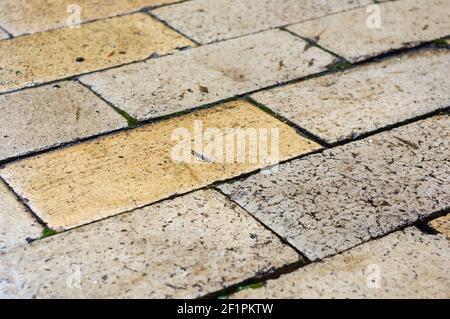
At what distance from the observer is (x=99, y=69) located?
11.2 feet

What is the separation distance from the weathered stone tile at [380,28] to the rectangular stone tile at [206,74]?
0.13 m

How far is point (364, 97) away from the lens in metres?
3.20

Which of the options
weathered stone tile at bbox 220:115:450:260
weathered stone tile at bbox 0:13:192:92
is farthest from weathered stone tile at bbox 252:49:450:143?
weathered stone tile at bbox 0:13:192:92

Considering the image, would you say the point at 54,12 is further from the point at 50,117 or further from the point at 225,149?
the point at 225,149

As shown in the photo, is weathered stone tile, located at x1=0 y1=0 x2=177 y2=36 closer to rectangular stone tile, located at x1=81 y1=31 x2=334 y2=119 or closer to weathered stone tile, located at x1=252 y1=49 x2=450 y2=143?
rectangular stone tile, located at x1=81 y1=31 x2=334 y2=119

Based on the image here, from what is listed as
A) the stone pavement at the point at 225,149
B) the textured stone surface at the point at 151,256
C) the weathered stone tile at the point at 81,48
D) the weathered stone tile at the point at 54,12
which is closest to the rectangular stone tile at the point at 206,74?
the stone pavement at the point at 225,149

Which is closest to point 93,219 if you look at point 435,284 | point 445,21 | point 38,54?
point 435,284

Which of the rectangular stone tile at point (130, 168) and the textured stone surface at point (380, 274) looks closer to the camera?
the textured stone surface at point (380, 274)

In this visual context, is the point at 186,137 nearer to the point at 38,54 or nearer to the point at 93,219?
the point at 93,219

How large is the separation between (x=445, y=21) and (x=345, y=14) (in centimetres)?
51

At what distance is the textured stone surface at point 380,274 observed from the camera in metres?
2.14

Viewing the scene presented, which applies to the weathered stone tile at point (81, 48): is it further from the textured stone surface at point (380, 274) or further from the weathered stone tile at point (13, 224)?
the textured stone surface at point (380, 274)

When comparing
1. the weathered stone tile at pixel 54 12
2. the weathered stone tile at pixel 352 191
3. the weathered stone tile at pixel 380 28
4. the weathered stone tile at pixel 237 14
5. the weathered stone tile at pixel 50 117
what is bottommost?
the weathered stone tile at pixel 352 191

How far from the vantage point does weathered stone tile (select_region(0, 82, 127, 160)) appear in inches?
113
